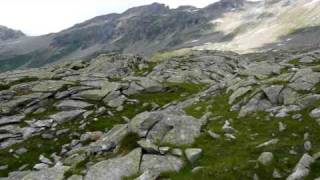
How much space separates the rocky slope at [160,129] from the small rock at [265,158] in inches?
1.0

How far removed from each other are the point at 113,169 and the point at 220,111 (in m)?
13.8

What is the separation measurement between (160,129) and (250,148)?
6.27 metres

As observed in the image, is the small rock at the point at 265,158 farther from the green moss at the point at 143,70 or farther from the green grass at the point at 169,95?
the green moss at the point at 143,70

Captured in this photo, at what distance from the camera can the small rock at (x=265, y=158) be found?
23.5m

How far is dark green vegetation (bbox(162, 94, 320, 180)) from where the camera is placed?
2303cm

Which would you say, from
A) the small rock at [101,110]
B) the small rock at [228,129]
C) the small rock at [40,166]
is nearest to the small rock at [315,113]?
the small rock at [228,129]

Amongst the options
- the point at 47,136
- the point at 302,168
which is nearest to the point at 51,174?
the point at 302,168

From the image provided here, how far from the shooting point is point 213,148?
26.4 meters

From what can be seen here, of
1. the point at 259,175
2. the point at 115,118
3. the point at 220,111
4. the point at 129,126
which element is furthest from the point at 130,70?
the point at 259,175

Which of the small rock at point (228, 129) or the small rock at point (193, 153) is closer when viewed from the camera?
the small rock at point (193, 153)

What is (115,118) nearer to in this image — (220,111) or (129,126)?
(220,111)

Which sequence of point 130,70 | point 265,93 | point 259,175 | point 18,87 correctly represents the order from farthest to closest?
point 130,70 → point 18,87 → point 265,93 → point 259,175

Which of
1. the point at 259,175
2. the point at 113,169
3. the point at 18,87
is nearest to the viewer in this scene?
the point at 259,175

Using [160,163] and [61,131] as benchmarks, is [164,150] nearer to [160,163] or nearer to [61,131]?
[160,163]
